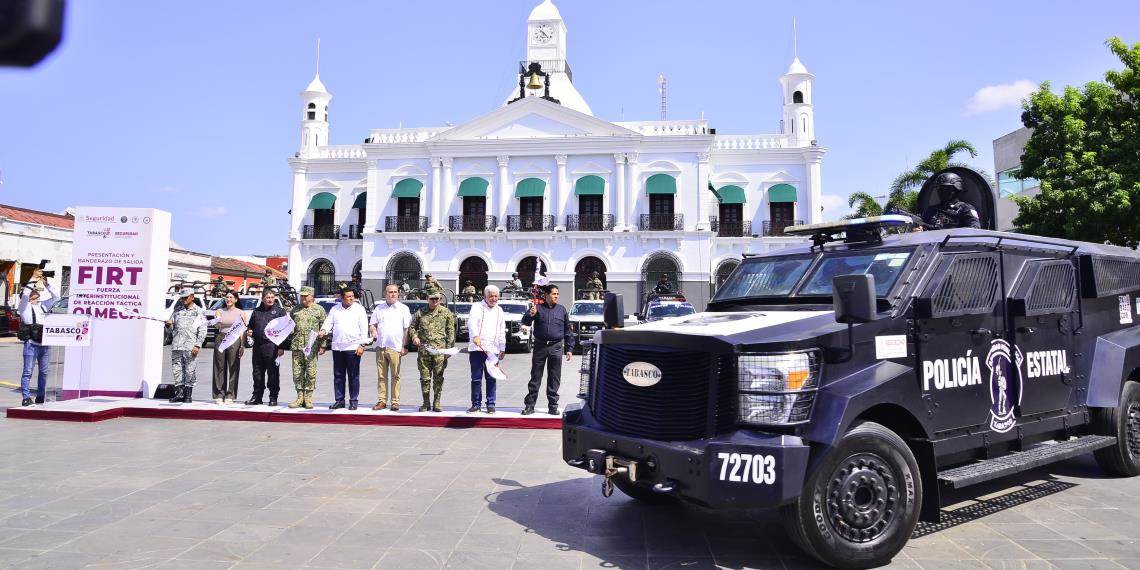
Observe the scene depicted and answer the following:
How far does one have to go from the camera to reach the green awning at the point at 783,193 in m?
36.0

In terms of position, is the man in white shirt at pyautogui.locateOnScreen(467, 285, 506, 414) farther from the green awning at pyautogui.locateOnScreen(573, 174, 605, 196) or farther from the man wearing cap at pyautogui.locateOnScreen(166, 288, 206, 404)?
the green awning at pyautogui.locateOnScreen(573, 174, 605, 196)

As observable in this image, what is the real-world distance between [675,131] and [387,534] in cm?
3378

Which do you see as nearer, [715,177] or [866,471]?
[866,471]

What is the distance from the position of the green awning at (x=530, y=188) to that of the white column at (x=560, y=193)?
0.78m

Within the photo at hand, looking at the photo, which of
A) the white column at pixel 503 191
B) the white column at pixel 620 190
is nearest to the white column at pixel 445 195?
the white column at pixel 503 191

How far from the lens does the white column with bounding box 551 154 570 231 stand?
35.7 metres

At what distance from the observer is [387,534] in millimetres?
4480

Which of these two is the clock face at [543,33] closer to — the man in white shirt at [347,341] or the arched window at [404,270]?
the arched window at [404,270]

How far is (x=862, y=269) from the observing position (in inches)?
188

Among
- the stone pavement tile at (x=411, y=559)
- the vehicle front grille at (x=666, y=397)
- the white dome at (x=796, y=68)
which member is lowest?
the stone pavement tile at (x=411, y=559)

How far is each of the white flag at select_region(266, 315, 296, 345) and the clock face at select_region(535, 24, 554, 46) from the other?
131ft

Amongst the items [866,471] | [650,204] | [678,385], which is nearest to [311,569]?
[678,385]

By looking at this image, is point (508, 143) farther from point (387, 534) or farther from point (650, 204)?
point (387, 534)

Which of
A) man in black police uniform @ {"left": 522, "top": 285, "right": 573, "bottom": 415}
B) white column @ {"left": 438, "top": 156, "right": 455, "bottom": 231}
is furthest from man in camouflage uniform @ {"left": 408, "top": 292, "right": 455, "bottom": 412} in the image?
white column @ {"left": 438, "top": 156, "right": 455, "bottom": 231}
